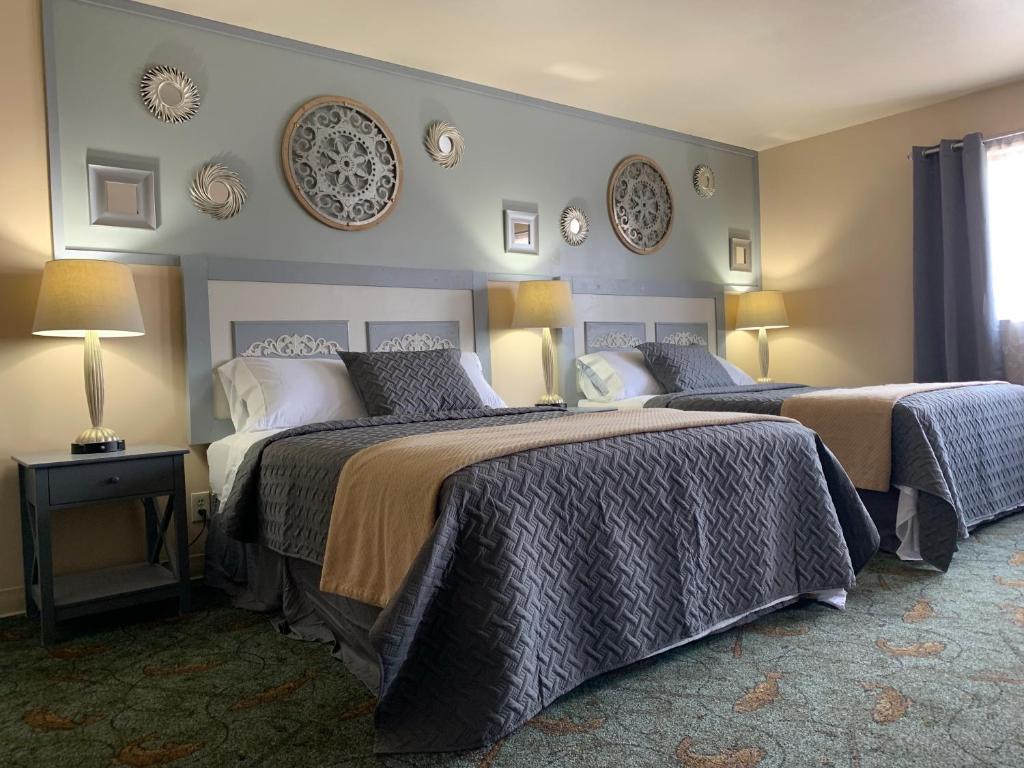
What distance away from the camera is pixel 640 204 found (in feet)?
16.4

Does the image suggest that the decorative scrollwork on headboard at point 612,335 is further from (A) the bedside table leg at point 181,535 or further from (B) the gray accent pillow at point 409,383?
(A) the bedside table leg at point 181,535

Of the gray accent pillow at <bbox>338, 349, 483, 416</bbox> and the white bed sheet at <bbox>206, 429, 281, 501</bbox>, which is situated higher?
the gray accent pillow at <bbox>338, 349, 483, 416</bbox>

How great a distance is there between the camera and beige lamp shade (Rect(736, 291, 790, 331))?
527 cm

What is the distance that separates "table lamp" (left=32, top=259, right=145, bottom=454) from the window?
446cm

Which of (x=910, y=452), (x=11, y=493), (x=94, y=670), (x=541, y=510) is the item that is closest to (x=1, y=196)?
(x=11, y=493)

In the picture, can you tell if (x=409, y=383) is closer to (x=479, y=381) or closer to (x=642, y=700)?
(x=479, y=381)

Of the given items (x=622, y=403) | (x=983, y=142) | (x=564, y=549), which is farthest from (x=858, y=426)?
(x=983, y=142)

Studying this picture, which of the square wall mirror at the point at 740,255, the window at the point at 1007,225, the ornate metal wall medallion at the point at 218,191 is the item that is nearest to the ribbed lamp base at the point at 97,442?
the ornate metal wall medallion at the point at 218,191

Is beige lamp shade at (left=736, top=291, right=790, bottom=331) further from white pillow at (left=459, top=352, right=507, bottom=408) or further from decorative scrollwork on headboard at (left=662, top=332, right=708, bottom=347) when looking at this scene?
white pillow at (left=459, top=352, right=507, bottom=408)

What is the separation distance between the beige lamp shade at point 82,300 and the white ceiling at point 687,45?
47.1 inches

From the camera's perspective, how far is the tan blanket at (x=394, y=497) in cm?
179

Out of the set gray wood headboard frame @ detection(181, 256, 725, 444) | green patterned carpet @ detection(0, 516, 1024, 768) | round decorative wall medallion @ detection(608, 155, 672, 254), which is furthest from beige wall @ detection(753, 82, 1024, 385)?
green patterned carpet @ detection(0, 516, 1024, 768)

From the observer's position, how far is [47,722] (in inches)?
73.8

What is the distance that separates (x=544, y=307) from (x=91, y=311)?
215 cm
